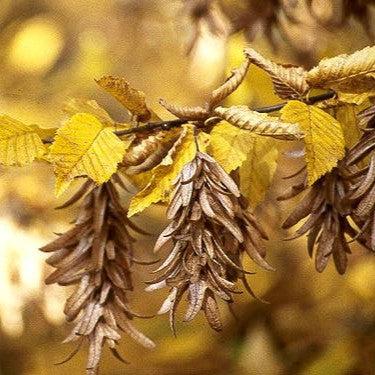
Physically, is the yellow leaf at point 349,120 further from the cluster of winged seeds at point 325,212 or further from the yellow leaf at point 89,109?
the yellow leaf at point 89,109

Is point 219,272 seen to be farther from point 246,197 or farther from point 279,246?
point 279,246

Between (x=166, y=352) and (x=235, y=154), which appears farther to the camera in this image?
(x=166, y=352)

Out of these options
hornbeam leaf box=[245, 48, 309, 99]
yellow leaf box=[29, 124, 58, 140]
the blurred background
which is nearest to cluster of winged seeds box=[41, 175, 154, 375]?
yellow leaf box=[29, 124, 58, 140]

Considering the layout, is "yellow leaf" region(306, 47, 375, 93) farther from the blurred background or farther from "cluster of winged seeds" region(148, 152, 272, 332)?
the blurred background

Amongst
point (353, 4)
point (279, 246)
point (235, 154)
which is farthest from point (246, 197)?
point (279, 246)

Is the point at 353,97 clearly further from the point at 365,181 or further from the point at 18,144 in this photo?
the point at 18,144

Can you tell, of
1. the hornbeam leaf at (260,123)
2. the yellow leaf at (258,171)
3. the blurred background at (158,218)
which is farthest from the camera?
the blurred background at (158,218)

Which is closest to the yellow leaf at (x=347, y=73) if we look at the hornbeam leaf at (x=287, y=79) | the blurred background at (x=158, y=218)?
the hornbeam leaf at (x=287, y=79)
